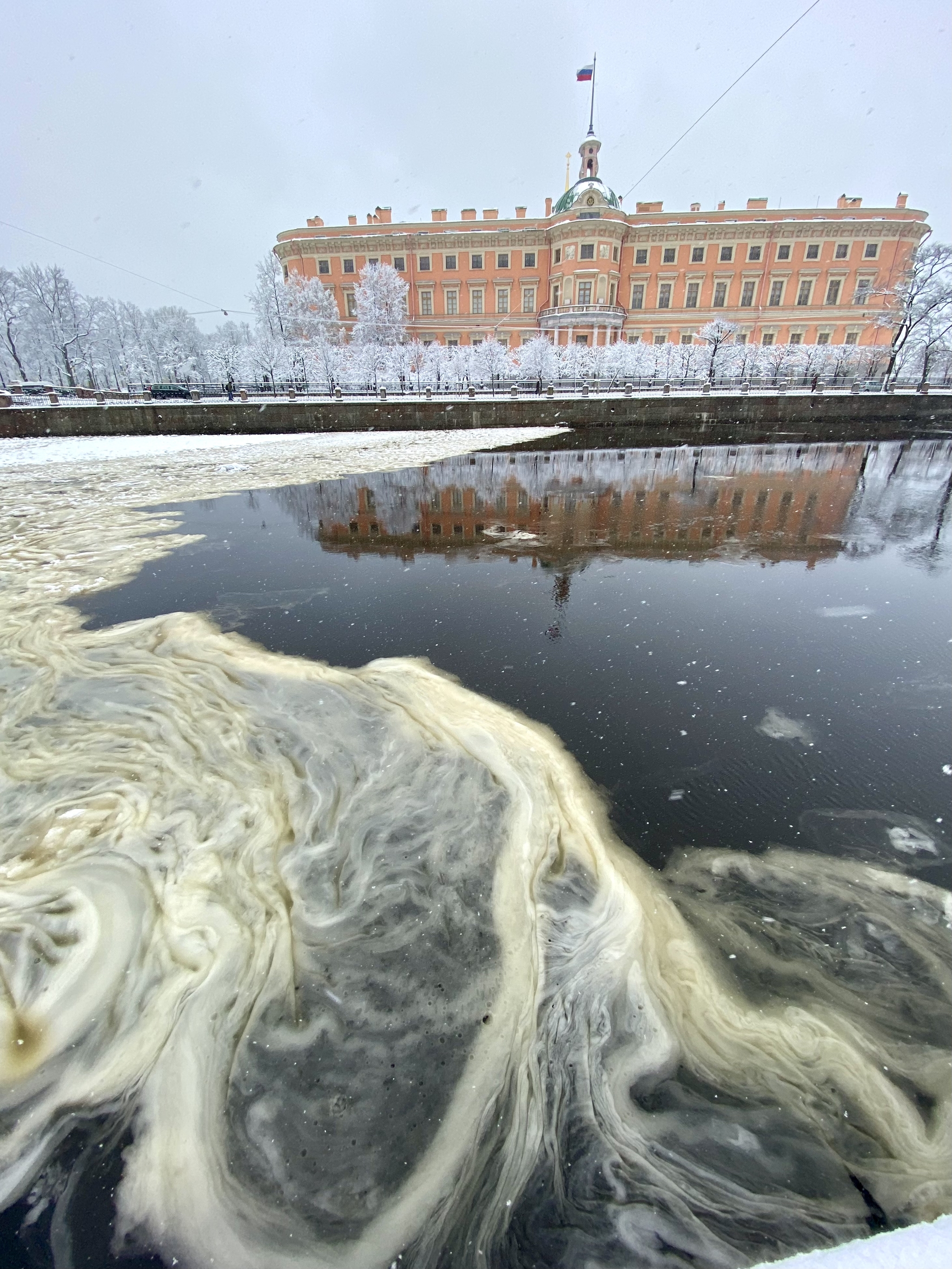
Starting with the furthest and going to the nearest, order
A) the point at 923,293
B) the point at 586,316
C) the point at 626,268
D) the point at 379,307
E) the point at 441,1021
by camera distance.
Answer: the point at 626,268 < the point at 586,316 < the point at 379,307 < the point at 923,293 < the point at 441,1021

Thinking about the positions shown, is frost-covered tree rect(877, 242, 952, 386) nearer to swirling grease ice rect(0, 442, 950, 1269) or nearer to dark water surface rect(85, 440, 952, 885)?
dark water surface rect(85, 440, 952, 885)

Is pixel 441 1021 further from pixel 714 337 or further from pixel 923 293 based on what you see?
pixel 923 293

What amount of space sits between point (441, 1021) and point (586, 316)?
5225 cm

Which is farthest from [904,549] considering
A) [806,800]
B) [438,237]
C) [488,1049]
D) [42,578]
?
[438,237]

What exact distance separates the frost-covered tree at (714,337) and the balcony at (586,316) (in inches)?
274

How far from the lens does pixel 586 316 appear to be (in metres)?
45.4

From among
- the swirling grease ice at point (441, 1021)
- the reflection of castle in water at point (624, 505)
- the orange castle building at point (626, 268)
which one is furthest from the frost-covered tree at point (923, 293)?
the swirling grease ice at point (441, 1021)

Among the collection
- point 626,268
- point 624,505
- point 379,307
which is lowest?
point 624,505

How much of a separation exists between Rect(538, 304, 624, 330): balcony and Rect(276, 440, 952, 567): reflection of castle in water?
36.3 m

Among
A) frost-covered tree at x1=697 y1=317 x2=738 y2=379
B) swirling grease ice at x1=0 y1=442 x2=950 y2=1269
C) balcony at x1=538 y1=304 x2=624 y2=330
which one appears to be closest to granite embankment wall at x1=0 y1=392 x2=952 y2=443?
frost-covered tree at x1=697 y1=317 x2=738 y2=379

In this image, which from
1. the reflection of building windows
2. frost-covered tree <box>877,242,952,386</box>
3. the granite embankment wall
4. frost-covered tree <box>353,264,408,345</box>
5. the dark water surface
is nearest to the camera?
the dark water surface

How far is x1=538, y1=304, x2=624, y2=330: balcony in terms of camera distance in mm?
45406

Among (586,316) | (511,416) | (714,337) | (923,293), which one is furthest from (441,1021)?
(586,316)

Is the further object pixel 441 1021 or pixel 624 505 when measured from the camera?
pixel 624 505
